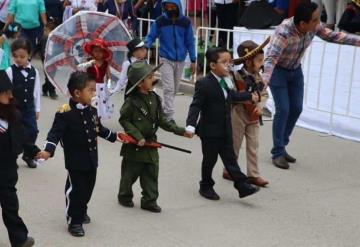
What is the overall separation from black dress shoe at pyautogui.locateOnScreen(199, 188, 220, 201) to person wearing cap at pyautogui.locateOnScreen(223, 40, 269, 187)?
50 cm

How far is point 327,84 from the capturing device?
928 centimetres

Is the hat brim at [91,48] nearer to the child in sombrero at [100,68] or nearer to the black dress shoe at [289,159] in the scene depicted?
the child in sombrero at [100,68]

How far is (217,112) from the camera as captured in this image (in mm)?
6086

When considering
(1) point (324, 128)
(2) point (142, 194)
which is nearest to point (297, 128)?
(1) point (324, 128)

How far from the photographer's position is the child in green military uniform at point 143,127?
5738 millimetres

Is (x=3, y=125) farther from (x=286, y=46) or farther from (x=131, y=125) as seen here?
(x=286, y=46)

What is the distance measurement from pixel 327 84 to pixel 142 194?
4.17 m

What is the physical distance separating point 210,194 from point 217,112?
0.73 meters

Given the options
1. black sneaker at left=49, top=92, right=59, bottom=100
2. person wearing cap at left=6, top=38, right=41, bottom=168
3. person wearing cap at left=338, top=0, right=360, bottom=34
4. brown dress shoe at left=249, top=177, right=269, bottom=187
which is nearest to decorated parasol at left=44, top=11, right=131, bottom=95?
person wearing cap at left=6, top=38, right=41, bottom=168

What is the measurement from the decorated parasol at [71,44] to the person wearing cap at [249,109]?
252 centimetres

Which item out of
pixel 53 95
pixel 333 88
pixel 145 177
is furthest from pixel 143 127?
pixel 53 95

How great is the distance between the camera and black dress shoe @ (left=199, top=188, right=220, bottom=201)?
627cm

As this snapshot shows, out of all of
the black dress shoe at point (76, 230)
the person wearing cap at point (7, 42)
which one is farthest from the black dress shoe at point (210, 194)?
the person wearing cap at point (7, 42)

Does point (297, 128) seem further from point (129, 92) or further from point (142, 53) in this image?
point (129, 92)
